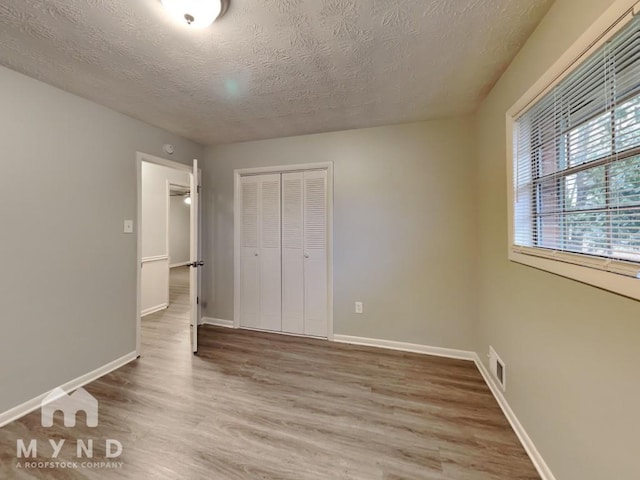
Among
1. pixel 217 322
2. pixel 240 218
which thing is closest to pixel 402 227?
pixel 240 218

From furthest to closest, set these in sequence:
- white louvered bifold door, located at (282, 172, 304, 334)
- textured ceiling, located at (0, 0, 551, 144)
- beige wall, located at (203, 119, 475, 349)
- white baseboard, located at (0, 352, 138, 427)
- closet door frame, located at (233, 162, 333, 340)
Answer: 1. white louvered bifold door, located at (282, 172, 304, 334)
2. closet door frame, located at (233, 162, 333, 340)
3. beige wall, located at (203, 119, 475, 349)
4. white baseboard, located at (0, 352, 138, 427)
5. textured ceiling, located at (0, 0, 551, 144)

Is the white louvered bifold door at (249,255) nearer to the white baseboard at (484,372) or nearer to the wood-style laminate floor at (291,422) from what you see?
the wood-style laminate floor at (291,422)

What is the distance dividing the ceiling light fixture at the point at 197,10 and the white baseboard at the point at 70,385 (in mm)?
2781

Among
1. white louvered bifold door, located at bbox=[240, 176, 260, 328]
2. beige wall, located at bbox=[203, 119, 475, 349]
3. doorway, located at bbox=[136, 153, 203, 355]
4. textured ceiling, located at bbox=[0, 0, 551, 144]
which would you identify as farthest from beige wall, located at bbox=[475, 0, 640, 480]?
doorway, located at bbox=[136, 153, 203, 355]

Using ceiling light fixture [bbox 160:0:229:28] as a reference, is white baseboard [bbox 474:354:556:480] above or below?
below

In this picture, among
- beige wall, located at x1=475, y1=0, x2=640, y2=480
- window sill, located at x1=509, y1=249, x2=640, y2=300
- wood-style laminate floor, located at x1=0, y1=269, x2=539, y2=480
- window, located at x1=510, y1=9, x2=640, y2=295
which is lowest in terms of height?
wood-style laminate floor, located at x1=0, y1=269, x2=539, y2=480

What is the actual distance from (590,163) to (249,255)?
10.6ft

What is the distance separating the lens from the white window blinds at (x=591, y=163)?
90cm

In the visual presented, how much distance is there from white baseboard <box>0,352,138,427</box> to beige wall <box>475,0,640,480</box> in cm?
335

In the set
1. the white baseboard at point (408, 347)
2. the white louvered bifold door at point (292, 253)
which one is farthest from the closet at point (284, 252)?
the white baseboard at point (408, 347)

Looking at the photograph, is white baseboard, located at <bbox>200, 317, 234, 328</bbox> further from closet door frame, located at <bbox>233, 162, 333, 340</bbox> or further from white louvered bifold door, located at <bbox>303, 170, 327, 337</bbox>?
white louvered bifold door, located at <bbox>303, 170, 327, 337</bbox>

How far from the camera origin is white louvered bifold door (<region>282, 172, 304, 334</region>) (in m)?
3.24

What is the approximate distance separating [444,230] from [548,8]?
1.77 meters

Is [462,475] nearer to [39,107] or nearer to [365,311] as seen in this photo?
[365,311]
